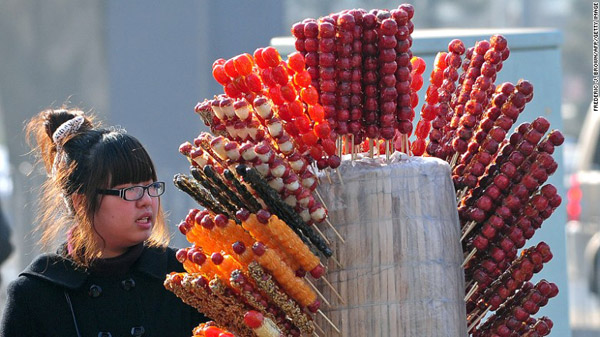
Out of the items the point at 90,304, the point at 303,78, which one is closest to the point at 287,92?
the point at 303,78

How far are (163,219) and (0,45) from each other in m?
3.87

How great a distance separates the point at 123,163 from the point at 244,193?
1.85 feet

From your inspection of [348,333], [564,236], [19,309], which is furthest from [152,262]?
[564,236]

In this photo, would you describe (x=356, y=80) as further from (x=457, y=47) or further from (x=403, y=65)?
(x=457, y=47)

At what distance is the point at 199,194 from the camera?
208cm

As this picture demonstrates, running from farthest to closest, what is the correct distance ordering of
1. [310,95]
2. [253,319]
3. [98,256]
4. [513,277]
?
[98,256] → [513,277] → [310,95] → [253,319]

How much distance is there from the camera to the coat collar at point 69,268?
2498 mm

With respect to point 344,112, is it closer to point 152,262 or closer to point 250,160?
point 250,160

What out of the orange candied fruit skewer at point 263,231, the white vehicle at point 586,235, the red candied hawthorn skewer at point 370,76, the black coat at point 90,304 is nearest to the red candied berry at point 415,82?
the red candied hawthorn skewer at point 370,76

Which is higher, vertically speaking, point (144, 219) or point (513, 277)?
point (144, 219)

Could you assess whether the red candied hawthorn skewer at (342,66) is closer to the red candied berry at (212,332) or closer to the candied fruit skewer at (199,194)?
the candied fruit skewer at (199,194)

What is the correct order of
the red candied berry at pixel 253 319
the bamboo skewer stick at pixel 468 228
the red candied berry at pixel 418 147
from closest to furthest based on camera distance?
1. the red candied berry at pixel 253 319
2. the bamboo skewer stick at pixel 468 228
3. the red candied berry at pixel 418 147

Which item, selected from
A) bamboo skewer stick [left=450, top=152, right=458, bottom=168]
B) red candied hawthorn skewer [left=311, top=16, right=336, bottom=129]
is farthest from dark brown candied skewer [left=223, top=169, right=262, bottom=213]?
bamboo skewer stick [left=450, top=152, right=458, bottom=168]

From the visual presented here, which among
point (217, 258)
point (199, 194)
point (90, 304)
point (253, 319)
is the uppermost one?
point (199, 194)
